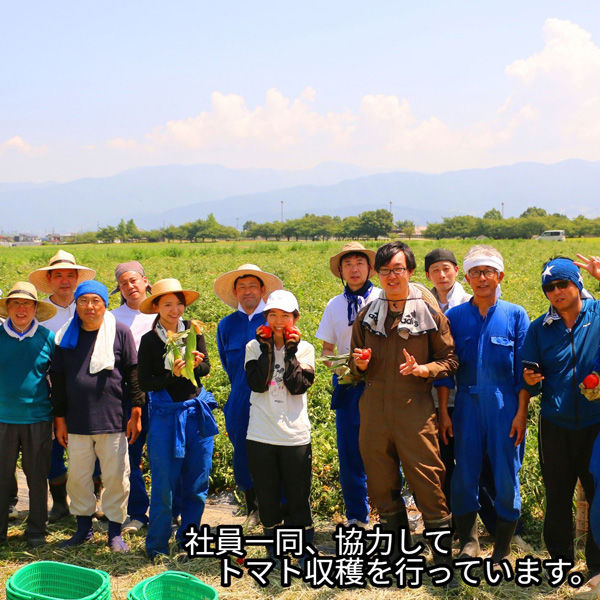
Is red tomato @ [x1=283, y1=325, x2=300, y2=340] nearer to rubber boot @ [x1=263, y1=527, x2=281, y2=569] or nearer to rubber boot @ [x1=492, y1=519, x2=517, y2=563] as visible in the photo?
rubber boot @ [x1=263, y1=527, x2=281, y2=569]

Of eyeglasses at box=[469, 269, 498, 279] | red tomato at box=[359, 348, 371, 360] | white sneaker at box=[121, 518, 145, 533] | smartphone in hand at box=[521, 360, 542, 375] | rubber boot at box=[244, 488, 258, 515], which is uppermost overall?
eyeglasses at box=[469, 269, 498, 279]

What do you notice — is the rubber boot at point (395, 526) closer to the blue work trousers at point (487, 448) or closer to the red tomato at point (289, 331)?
the blue work trousers at point (487, 448)

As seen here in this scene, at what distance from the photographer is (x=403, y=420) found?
3695 millimetres

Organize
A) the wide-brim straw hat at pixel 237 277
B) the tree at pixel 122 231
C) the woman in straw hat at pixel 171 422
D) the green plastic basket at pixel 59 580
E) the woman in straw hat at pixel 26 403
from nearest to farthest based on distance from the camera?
1. the green plastic basket at pixel 59 580
2. the woman in straw hat at pixel 171 422
3. the woman in straw hat at pixel 26 403
4. the wide-brim straw hat at pixel 237 277
5. the tree at pixel 122 231

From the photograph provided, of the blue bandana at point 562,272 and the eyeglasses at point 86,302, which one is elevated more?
the blue bandana at point 562,272

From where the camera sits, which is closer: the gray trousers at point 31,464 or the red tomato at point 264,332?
the red tomato at point 264,332

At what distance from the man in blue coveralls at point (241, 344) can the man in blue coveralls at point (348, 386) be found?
0.52m

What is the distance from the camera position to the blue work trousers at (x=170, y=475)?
411 cm

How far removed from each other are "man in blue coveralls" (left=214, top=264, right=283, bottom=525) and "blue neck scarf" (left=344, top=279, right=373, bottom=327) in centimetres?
55

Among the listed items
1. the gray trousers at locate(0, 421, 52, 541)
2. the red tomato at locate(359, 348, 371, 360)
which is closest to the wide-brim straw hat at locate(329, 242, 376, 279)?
the red tomato at locate(359, 348, 371, 360)

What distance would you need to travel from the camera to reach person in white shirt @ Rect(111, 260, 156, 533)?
188 inches

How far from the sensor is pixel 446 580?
3662mm

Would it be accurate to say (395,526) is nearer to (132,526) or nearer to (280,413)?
(280,413)

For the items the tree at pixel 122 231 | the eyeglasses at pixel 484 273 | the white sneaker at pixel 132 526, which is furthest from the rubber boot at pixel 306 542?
the tree at pixel 122 231
